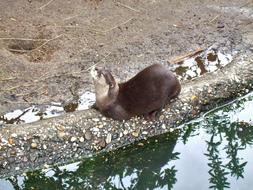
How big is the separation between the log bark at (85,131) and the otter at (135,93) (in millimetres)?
90

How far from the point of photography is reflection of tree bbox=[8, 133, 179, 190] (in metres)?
4.31

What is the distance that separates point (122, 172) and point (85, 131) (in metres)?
0.41

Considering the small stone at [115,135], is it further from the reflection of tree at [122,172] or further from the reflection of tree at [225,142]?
the reflection of tree at [225,142]

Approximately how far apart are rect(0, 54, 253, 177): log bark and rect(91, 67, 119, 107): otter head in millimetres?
132

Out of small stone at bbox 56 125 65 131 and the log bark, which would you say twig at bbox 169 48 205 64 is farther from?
small stone at bbox 56 125 65 131

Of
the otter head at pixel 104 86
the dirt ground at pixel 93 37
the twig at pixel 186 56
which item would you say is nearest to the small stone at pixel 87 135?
the otter head at pixel 104 86

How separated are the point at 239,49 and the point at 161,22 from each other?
847mm

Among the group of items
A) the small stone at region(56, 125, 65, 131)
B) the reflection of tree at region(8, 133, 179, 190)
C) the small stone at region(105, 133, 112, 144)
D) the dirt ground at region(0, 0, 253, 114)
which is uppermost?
the dirt ground at region(0, 0, 253, 114)

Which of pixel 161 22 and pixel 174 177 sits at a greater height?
pixel 161 22

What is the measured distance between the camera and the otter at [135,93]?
14.7ft

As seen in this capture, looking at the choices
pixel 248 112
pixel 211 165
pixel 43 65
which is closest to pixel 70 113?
pixel 43 65

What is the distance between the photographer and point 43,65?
5.25 m

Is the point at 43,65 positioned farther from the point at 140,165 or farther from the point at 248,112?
the point at 248,112

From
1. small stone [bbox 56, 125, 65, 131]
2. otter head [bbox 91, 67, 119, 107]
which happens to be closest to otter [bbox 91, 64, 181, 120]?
otter head [bbox 91, 67, 119, 107]
